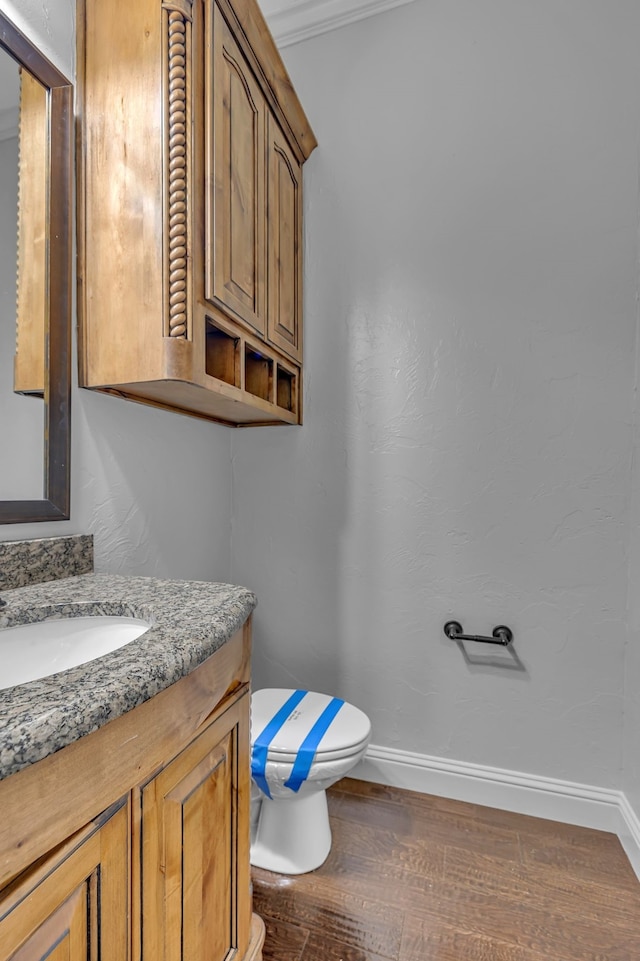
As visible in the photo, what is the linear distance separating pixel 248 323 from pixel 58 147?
0.56 metres

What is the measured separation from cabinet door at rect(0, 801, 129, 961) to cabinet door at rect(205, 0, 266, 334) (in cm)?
101

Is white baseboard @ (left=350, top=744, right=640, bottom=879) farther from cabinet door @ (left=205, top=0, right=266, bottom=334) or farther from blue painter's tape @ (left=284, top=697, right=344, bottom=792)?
cabinet door @ (left=205, top=0, right=266, bottom=334)

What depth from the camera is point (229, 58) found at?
3.79ft

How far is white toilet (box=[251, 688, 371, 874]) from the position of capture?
1.17m

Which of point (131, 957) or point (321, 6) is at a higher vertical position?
point (321, 6)

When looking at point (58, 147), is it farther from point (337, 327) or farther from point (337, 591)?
point (337, 591)

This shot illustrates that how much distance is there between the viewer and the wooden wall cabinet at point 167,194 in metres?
1.02

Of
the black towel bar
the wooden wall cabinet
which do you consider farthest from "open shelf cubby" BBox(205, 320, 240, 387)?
the black towel bar

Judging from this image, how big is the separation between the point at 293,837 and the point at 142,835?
2.98 feet

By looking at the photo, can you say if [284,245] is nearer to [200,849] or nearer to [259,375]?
[259,375]

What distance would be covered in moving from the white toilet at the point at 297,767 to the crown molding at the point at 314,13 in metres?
2.34

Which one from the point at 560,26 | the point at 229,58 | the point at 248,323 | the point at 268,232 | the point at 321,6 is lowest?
the point at 248,323

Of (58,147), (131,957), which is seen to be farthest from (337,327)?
(131,957)

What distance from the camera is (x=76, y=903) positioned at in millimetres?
485
